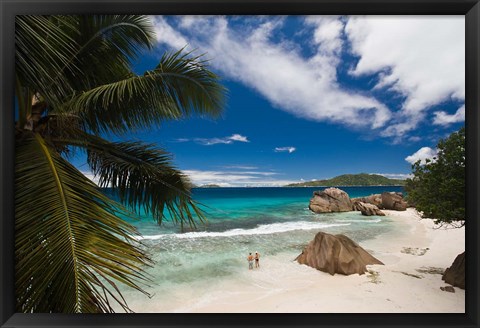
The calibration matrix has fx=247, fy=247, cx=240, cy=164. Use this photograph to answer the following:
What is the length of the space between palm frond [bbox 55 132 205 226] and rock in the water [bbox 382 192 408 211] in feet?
43.2

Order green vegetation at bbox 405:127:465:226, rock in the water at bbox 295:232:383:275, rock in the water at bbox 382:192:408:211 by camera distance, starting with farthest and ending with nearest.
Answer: rock in the water at bbox 382:192:408:211
rock in the water at bbox 295:232:383:275
green vegetation at bbox 405:127:465:226

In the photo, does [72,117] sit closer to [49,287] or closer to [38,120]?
[38,120]

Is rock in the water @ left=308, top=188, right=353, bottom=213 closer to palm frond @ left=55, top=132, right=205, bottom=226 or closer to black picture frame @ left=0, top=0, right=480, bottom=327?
black picture frame @ left=0, top=0, right=480, bottom=327

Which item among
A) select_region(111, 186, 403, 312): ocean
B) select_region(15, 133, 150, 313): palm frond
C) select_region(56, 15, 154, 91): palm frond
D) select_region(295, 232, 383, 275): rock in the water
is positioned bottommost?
select_region(111, 186, 403, 312): ocean

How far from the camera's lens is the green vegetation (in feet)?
7.36

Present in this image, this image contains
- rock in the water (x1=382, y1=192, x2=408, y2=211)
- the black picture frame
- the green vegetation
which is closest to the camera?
the black picture frame

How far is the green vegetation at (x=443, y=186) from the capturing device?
224 centimetres

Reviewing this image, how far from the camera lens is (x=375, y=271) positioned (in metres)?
4.46

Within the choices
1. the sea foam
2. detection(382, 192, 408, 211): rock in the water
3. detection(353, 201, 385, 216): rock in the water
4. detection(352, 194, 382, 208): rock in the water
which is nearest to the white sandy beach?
the sea foam

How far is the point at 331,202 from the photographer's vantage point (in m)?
13.2

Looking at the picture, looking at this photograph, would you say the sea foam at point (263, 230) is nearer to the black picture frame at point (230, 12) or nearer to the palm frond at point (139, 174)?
the palm frond at point (139, 174)

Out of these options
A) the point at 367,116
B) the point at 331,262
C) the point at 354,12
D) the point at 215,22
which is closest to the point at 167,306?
the point at 331,262

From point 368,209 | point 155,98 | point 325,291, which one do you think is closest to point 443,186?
point 325,291

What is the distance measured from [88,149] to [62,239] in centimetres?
78
